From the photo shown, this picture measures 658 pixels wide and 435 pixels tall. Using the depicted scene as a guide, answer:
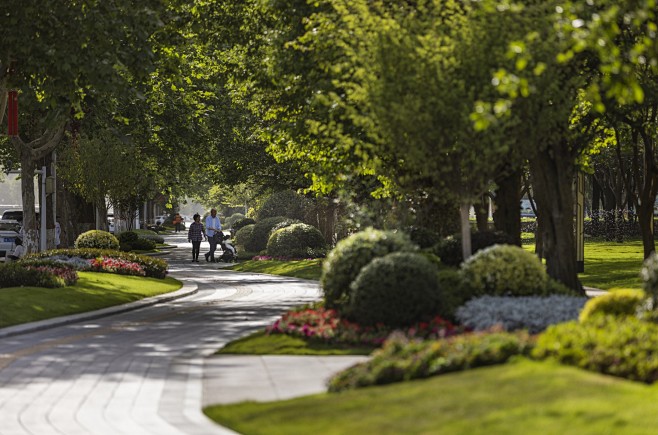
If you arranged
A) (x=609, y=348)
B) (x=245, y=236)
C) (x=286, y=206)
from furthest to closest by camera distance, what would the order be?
(x=286, y=206), (x=245, y=236), (x=609, y=348)

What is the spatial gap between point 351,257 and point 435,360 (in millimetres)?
6899

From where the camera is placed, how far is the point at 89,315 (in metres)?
24.5

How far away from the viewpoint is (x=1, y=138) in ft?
164

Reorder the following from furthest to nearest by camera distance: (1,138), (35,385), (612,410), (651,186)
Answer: (1,138) < (651,186) < (35,385) < (612,410)

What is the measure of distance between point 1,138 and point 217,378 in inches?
1493

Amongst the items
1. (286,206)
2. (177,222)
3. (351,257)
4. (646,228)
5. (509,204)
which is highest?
(177,222)

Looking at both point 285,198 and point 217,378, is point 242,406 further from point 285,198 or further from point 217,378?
point 285,198

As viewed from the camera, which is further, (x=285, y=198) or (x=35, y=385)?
(x=285, y=198)

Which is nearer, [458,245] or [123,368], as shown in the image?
[123,368]

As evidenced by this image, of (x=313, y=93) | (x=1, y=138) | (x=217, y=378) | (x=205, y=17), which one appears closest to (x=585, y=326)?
(x=217, y=378)

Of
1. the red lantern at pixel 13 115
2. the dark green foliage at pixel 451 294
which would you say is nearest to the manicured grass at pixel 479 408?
the dark green foliage at pixel 451 294

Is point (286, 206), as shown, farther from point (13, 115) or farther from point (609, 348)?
point (609, 348)

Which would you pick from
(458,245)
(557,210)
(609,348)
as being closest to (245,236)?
(458,245)

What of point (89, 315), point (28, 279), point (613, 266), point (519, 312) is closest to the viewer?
point (519, 312)
